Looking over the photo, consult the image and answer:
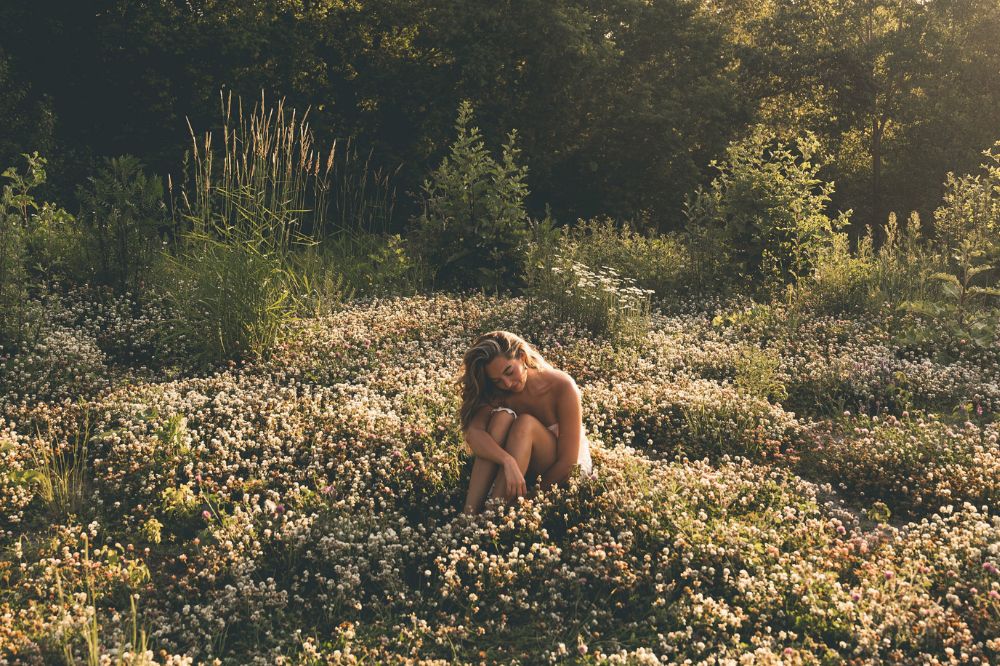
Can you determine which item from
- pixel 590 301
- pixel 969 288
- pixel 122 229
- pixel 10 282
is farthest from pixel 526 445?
pixel 122 229

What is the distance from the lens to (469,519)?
190 inches

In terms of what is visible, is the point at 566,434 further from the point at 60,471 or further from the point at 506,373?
the point at 60,471

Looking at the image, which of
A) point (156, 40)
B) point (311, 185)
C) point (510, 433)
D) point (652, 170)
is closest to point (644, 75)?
point (652, 170)

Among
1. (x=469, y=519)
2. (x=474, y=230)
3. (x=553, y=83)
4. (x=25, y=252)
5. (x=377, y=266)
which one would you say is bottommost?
(x=377, y=266)

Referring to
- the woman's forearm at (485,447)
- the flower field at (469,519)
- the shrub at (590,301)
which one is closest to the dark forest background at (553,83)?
the shrub at (590,301)

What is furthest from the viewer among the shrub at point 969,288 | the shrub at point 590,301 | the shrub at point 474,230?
the shrub at point 474,230

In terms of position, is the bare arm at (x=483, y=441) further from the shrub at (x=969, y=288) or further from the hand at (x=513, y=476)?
the shrub at (x=969, y=288)

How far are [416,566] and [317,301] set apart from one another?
15.7 feet

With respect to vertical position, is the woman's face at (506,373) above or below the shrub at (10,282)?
above

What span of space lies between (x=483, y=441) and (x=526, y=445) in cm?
25

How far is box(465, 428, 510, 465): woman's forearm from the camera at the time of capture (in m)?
4.93

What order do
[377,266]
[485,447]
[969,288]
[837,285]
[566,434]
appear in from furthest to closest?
[377,266] < [837,285] < [969,288] < [566,434] < [485,447]

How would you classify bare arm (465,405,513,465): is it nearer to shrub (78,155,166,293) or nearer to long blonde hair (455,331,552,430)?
long blonde hair (455,331,552,430)

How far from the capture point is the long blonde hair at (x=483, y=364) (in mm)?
5035
